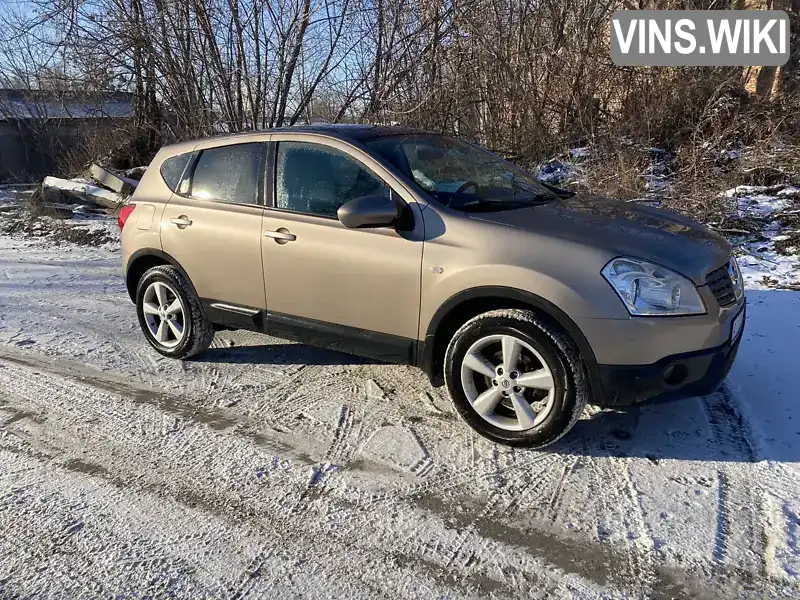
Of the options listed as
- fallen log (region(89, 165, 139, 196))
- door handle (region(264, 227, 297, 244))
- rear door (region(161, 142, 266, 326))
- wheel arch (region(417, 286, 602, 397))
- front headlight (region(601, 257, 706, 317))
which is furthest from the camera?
fallen log (region(89, 165, 139, 196))

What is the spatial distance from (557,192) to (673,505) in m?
2.36

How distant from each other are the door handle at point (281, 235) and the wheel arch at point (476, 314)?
3.68 ft

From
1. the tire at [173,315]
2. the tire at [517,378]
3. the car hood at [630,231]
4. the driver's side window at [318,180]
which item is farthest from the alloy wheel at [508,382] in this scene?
the tire at [173,315]

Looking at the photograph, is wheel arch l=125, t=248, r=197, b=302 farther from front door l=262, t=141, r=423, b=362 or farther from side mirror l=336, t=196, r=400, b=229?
side mirror l=336, t=196, r=400, b=229

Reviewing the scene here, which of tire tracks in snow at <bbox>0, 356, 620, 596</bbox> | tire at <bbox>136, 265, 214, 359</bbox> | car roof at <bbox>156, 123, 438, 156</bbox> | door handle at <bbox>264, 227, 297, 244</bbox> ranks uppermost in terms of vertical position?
car roof at <bbox>156, 123, 438, 156</bbox>

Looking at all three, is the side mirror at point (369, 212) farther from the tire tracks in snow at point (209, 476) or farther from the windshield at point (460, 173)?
the tire tracks in snow at point (209, 476)

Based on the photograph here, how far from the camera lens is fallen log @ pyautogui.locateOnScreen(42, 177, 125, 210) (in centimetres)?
1248

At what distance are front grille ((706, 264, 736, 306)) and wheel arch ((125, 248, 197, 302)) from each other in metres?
3.45

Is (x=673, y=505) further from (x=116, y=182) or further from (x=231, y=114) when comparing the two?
(x=116, y=182)

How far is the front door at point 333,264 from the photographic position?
3539 millimetres

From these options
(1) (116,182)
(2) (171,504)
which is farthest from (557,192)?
(1) (116,182)

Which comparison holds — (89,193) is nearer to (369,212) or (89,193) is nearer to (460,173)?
(460,173)

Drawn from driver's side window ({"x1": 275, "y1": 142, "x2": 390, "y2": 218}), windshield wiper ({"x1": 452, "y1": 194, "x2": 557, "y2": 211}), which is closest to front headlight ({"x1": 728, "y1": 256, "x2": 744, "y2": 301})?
windshield wiper ({"x1": 452, "y1": 194, "x2": 557, "y2": 211})

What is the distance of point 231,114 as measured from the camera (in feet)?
39.0
